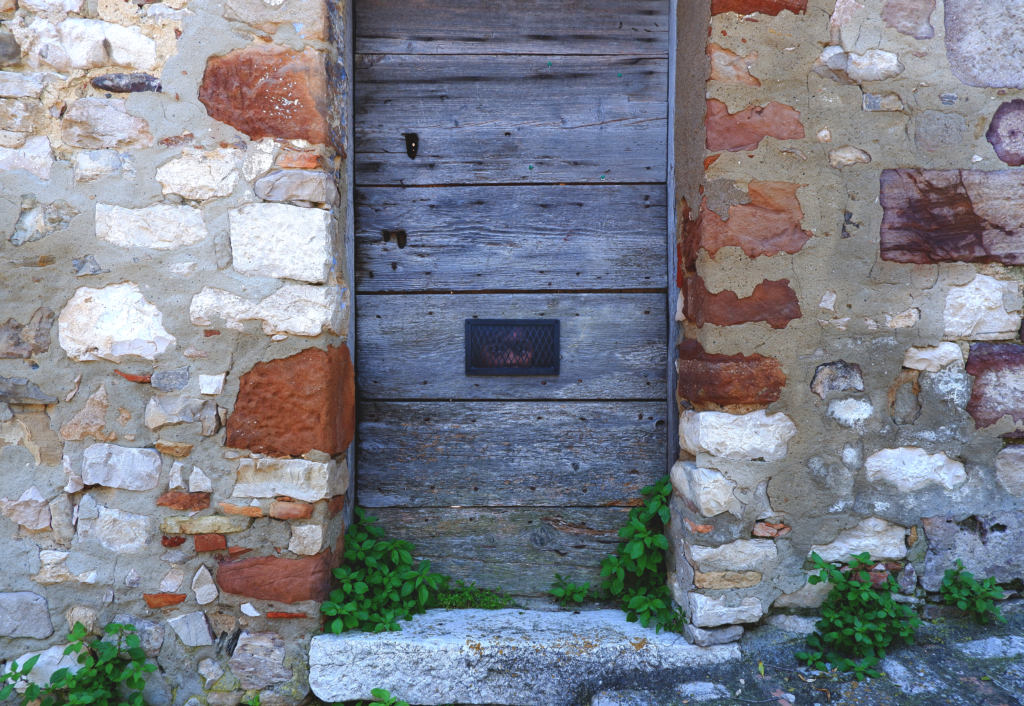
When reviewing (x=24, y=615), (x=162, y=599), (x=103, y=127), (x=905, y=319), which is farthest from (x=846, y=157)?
(x=24, y=615)

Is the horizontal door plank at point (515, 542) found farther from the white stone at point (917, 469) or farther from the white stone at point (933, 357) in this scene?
the white stone at point (933, 357)

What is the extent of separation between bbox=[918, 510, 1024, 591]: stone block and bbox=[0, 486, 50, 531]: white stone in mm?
2492

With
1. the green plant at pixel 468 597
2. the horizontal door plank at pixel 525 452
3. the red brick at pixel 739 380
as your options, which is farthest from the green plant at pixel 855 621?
the green plant at pixel 468 597

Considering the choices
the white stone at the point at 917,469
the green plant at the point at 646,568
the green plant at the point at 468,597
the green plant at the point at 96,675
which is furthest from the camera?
the green plant at the point at 468,597

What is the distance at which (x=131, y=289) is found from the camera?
1.59 metres

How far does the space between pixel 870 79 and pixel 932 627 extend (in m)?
1.57

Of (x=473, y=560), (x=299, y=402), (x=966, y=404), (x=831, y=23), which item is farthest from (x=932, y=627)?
(x=299, y=402)

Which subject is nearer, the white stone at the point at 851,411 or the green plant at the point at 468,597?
the white stone at the point at 851,411

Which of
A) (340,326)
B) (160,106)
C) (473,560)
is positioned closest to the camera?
(160,106)

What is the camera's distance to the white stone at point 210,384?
160 cm

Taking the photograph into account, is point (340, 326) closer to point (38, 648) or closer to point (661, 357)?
point (661, 357)

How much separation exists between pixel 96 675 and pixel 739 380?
6.37 ft

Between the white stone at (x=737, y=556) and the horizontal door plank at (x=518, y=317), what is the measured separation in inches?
21.1

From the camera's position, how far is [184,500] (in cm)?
161
